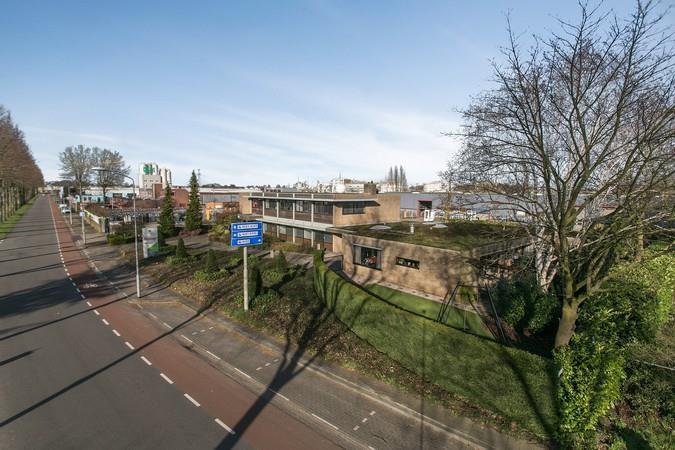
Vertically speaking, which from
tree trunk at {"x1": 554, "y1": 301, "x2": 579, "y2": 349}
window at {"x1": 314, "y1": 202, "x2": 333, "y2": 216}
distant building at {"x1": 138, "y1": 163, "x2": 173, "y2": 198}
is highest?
distant building at {"x1": 138, "y1": 163, "x2": 173, "y2": 198}

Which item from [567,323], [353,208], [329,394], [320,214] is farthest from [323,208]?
[567,323]

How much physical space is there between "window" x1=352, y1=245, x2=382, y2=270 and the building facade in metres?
3.81

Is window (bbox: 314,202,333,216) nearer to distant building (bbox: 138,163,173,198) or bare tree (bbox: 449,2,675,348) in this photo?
bare tree (bbox: 449,2,675,348)

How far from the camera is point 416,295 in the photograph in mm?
22250

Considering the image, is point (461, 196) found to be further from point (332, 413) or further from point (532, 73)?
point (332, 413)

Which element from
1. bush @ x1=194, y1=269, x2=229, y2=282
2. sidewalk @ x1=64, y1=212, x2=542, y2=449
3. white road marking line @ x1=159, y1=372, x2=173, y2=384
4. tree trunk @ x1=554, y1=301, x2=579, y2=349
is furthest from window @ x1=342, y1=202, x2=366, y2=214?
tree trunk @ x1=554, y1=301, x2=579, y2=349

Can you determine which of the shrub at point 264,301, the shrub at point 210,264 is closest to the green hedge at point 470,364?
the shrub at point 264,301

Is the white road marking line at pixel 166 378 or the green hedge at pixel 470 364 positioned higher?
the green hedge at pixel 470 364

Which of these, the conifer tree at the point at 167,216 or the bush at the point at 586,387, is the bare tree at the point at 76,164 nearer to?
the conifer tree at the point at 167,216

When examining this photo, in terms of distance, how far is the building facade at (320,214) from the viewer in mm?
34500

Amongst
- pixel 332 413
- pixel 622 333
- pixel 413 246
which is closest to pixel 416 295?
pixel 413 246

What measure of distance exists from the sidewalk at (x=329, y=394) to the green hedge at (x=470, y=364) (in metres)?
0.96

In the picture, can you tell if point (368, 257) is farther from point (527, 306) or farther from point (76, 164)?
point (76, 164)

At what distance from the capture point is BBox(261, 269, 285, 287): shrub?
24.6 m
